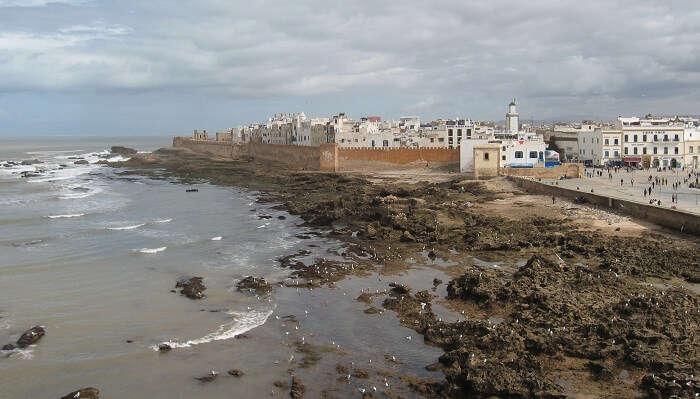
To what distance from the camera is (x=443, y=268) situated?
58.2 ft

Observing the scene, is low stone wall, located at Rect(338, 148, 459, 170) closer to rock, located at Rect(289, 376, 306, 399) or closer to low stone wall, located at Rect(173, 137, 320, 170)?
low stone wall, located at Rect(173, 137, 320, 170)

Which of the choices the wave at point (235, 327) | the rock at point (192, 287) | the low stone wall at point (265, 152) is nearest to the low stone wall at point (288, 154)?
the low stone wall at point (265, 152)

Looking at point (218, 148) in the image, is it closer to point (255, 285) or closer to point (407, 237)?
point (407, 237)

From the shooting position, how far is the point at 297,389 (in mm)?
10078

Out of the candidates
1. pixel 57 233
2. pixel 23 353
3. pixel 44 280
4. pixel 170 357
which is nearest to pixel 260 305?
pixel 170 357

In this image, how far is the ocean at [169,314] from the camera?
10891 millimetres

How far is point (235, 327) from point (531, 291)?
6789mm

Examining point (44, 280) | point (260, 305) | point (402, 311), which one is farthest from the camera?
point (44, 280)

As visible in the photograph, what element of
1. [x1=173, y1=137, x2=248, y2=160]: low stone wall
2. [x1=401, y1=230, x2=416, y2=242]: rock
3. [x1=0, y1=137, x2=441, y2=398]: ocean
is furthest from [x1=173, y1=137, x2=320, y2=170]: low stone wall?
[x1=401, y1=230, x2=416, y2=242]: rock

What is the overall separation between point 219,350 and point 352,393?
3.37 meters

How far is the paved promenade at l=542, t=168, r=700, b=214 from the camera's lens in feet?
83.3

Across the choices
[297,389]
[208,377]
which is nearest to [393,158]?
[208,377]

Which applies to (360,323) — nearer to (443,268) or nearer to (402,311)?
(402,311)

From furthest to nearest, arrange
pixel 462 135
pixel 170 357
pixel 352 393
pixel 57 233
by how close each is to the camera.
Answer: pixel 462 135 < pixel 57 233 < pixel 170 357 < pixel 352 393
